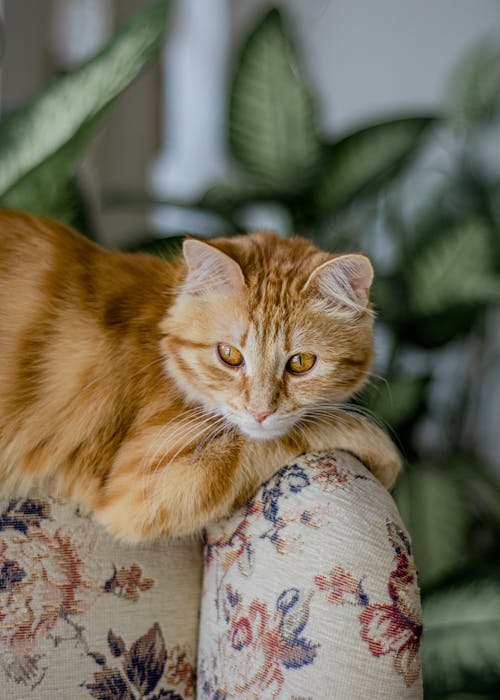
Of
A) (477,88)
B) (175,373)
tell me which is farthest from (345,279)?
(477,88)

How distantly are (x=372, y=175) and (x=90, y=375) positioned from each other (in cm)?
76

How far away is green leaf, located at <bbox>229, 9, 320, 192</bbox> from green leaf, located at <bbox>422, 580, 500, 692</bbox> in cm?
81

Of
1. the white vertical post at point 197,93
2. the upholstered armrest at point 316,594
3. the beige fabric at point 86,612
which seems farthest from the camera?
the white vertical post at point 197,93

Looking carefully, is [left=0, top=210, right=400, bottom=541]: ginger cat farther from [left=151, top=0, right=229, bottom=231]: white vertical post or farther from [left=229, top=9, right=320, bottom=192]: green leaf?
[left=151, top=0, right=229, bottom=231]: white vertical post

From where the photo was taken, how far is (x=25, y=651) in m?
0.70

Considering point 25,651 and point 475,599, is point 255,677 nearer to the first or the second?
point 25,651

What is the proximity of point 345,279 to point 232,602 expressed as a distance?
38 centimetres

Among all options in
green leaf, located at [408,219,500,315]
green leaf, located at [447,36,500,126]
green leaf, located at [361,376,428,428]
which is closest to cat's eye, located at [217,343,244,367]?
green leaf, located at [361,376,428,428]

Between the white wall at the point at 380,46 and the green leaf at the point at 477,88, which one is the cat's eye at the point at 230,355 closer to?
the green leaf at the point at 477,88

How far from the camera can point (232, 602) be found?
2.28 ft

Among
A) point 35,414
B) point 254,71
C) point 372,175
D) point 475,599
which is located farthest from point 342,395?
point 254,71

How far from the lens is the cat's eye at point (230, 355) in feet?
2.57

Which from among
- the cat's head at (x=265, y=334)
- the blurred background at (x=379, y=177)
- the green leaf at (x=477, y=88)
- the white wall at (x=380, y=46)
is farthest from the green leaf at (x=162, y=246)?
the white wall at (x=380, y=46)

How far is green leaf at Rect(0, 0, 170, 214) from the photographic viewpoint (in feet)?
2.99
